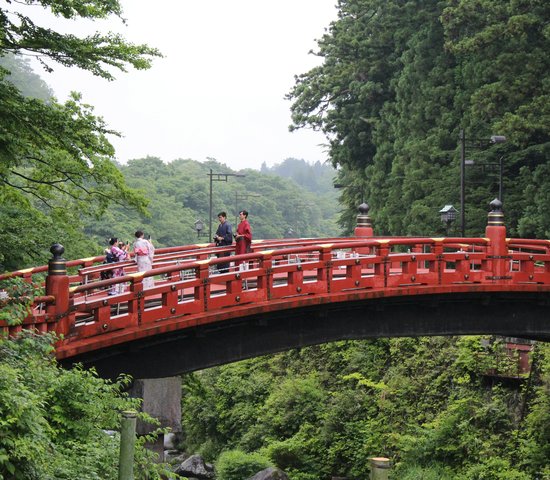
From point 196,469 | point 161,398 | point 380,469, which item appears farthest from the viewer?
point 196,469

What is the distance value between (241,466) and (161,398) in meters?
16.2

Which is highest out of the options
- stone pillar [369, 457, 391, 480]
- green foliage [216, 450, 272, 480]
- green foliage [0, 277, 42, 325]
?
green foliage [0, 277, 42, 325]

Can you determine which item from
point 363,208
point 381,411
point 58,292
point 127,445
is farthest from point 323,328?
point 381,411

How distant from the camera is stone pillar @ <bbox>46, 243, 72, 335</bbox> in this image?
48.1 feet

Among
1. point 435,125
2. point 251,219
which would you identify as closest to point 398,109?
point 435,125

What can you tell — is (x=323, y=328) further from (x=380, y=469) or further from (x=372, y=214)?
(x=372, y=214)

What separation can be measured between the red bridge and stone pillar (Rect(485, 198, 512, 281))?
21 millimetres

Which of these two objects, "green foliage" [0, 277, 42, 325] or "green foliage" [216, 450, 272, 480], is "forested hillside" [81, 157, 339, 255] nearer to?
"green foliage" [216, 450, 272, 480]

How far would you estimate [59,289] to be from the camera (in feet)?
48.3

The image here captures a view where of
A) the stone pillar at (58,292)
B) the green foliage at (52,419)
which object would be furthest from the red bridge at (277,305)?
the green foliage at (52,419)

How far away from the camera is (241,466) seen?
106 ft

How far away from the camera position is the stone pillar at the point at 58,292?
14.7 meters

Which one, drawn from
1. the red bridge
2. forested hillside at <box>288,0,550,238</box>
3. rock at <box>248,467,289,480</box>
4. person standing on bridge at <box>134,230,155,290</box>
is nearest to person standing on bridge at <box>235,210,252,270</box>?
the red bridge

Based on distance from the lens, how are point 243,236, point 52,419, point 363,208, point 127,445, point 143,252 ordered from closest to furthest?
point 127,445, point 52,419, point 143,252, point 243,236, point 363,208
